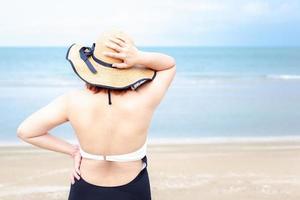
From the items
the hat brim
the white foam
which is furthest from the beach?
the hat brim

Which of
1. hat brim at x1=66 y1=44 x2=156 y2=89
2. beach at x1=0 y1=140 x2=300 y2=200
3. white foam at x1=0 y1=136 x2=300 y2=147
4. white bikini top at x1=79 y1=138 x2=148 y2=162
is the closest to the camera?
hat brim at x1=66 y1=44 x2=156 y2=89

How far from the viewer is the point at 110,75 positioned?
1910 millimetres

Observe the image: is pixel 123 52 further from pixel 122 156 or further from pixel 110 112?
pixel 122 156

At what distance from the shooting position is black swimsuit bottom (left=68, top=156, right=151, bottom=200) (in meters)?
2.04

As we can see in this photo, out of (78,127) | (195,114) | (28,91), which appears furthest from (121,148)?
(28,91)

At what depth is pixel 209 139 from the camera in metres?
8.21

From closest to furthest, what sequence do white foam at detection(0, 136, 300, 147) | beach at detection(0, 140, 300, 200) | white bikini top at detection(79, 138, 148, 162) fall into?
→ white bikini top at detection(79, 138, 148, 162) < beach at detection(0, 140, 300, 200) < white foam at detection(0, 136, 300, 147)

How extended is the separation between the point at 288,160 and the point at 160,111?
478 centimetres

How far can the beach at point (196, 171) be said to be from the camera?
16.8ft

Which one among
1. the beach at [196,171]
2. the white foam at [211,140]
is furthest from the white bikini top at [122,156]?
the white foam at [211,140]

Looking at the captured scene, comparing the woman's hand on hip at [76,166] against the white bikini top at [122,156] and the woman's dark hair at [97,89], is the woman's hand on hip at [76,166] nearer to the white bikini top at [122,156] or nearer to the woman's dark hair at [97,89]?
the white bikini top at [122,156]

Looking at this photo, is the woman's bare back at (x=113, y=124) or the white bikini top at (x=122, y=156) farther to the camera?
the white bikini top at (x=122, y=156)

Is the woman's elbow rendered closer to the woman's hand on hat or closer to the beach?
the woman's hand on hat

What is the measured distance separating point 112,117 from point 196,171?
14.1ft
